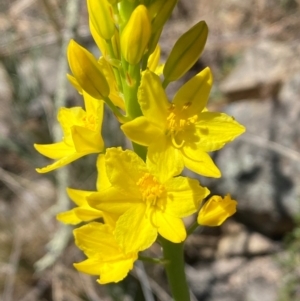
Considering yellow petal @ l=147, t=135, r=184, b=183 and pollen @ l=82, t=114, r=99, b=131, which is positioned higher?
pollen @ l=82, t=114, r=99, b=131

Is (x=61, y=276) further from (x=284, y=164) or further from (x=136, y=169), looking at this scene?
(x=136, y=169)

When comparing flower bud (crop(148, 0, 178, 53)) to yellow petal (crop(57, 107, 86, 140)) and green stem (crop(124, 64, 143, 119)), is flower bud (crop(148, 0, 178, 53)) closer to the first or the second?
green stem (crop(124, 64, 143, 119))

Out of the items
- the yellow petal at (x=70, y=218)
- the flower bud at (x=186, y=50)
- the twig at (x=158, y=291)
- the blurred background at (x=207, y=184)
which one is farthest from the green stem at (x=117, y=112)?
the twig at (x=158, y=291)

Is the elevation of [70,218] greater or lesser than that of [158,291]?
greater

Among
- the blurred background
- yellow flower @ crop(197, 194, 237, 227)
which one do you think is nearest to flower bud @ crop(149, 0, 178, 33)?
yellow flower @ crop(197, 194, 237, 227)

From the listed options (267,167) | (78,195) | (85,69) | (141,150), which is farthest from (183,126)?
(267,167)

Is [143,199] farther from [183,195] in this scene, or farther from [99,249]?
[99,249]

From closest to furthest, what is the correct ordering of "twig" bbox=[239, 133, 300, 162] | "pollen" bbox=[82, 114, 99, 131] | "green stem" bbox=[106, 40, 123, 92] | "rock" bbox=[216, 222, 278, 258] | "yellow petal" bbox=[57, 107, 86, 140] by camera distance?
"green stem" bbox=[106, 40, 123, 92]
"pollen" bbox=[82, 114, 99, 131]
"yellow petal" bbox=[57, 107, 86, 140]
"twig" bbox=[239, 133, 300, 162]
"rock" bbox=[216, 222, 278, 258]
